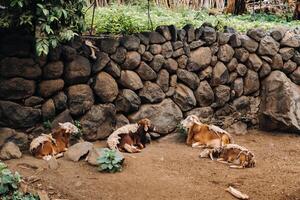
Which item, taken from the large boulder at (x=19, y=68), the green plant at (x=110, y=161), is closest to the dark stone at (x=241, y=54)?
the green plant at (x=110, y=161)

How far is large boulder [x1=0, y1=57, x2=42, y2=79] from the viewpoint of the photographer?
5.23 meters

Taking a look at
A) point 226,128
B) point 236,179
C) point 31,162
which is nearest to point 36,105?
point 31,162

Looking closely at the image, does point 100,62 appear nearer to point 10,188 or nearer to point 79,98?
point 79,98

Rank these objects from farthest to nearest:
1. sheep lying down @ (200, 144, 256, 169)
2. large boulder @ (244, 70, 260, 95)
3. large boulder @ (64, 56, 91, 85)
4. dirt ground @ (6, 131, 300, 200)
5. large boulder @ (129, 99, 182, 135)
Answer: large boulder @ (244, 70, 260, 95)
large boulder @ (129, 99, 182, 135)
large boulder @ (64, 56, 91, 85)
sheep lying down @ (200, 144, 256, 169)
dirt ground @ (6, 131, 300, 200)

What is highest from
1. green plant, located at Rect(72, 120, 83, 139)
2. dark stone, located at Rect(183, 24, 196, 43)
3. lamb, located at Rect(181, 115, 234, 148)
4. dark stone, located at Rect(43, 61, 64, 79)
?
dark stone, located at Rect(183, 24, 196, 43)

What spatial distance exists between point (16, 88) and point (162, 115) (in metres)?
2.22

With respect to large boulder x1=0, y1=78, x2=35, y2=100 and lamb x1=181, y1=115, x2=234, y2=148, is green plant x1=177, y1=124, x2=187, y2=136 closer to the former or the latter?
lamb x1=181, y1=115, x2=234, y2=148

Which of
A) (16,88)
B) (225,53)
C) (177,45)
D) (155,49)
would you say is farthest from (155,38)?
(16,88)

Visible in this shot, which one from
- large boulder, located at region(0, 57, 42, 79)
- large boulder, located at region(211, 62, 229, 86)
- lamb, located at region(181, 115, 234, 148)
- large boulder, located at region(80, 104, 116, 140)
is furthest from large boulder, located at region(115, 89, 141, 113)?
large boulder, located at region(211, 62, 229, 86)

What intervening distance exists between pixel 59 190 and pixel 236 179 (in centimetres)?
200

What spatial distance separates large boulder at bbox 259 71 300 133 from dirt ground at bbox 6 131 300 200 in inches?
45.0

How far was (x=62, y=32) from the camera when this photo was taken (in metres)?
5.14

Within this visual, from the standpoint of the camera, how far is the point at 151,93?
635cm

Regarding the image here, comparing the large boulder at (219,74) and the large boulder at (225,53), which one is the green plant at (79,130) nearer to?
the large boulder at (219,74)
